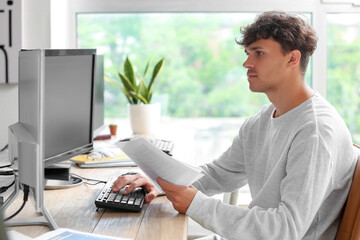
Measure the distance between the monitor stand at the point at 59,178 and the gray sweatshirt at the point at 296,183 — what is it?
52cm

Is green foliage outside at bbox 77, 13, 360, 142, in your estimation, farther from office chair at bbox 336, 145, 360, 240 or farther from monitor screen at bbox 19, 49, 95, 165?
office chair at bbox 336, 145, 360, 240

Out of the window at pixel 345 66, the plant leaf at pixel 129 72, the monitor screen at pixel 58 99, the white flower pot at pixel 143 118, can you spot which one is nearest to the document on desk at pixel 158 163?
the monitor screen at pixel 58 99

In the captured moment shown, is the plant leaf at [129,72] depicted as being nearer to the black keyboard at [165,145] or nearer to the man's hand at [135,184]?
the black keyboard at [165,145]

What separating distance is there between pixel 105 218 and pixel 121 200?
4.0 inches

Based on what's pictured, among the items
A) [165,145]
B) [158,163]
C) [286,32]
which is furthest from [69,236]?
[165,145]

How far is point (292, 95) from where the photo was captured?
167cm

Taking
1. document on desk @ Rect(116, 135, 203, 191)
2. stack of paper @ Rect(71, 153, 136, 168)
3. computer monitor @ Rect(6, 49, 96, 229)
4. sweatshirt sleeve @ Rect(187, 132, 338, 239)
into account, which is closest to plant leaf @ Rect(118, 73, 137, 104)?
stack of paper @ Rect(71, 153, 136, 168)

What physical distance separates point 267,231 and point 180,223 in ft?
0.73

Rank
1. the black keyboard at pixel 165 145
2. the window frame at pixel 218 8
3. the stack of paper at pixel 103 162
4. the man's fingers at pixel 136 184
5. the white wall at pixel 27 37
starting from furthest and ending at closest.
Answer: the window frame at pixel 218 8 → the white wall at pixel 27 37 → the black keyboard at pixel 165 145 → the stack of paper at pixel 103 162 → the man's fingers at pixel 136 184

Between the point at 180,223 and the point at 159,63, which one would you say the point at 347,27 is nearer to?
the point at 159,63

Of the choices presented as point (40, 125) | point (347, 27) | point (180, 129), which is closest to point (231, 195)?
point (180, 129)

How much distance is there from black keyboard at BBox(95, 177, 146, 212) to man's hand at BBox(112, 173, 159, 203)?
0.05 ft

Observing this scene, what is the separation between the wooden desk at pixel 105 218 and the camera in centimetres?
137

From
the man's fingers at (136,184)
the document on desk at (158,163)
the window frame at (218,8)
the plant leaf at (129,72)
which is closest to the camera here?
the document on desk at (158,163)
